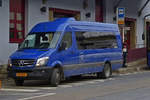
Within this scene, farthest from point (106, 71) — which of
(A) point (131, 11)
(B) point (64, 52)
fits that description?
(A) point (131, 11)

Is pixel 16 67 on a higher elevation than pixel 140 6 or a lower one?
lower

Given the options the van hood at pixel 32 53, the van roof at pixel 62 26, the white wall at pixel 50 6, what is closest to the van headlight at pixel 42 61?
the van hood at pixel 32 53

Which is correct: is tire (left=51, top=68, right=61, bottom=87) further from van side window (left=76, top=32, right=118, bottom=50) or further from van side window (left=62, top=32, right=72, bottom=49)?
van side window (left=76, top=32, right=118, bottom=50)

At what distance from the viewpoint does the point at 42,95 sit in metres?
13.6

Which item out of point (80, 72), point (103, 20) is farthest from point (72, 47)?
point (103, 20)

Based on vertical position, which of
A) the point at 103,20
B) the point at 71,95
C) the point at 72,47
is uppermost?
the point at 103,20

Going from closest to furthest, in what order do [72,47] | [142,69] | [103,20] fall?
[72,47] < [142,69] < [103,20]

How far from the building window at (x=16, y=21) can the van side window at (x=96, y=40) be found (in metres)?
4.97

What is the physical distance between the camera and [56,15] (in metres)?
26.2

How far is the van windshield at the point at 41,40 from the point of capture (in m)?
16.8

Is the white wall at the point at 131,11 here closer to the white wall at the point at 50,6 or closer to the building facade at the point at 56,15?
the building facade at the point at 56,15

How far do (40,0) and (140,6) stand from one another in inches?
498

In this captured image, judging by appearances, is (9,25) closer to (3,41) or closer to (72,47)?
(3,41)

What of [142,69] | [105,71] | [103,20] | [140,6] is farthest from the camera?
[140,6]
